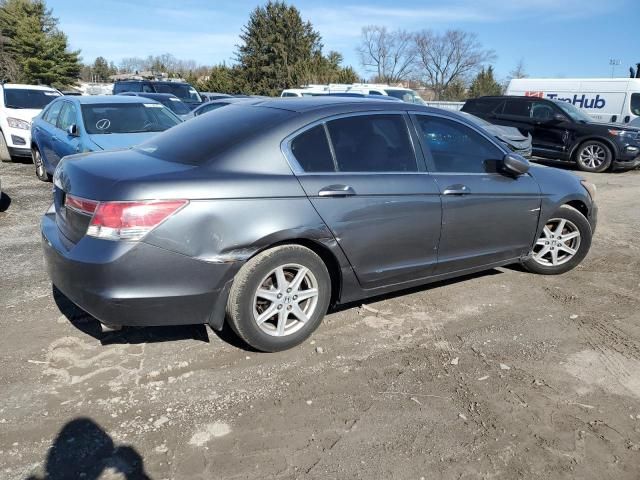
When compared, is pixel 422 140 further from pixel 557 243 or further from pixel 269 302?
pixel 557 243

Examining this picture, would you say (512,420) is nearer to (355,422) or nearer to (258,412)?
(355,422)

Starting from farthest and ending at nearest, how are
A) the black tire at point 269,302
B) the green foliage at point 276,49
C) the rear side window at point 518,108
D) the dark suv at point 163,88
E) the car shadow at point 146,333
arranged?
the green foliage at point 276,49 < the dark suv at point 163,88 < the rear side window at point 518,108 < the car shadow at point 146,333 < the black tire at point 269,302

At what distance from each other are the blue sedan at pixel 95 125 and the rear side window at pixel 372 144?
3.93 meters

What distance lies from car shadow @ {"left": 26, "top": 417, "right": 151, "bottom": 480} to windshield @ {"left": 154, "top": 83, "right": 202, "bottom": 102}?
17.7 m

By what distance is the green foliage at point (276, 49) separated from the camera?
4384 cm

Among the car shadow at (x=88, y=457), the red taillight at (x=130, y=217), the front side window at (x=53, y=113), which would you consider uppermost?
the front side window at (x=53, y=113)

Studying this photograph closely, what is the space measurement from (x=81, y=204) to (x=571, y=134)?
12.7m

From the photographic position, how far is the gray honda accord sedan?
298 centimetres

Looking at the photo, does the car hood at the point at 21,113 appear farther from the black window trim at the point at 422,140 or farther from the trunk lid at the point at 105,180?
the black window trim at the point at 422,140

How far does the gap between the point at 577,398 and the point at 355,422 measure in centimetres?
135

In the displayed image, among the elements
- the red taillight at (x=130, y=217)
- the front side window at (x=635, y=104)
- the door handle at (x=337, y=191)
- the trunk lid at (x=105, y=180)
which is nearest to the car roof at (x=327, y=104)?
the door handle at (x=337, y=191)

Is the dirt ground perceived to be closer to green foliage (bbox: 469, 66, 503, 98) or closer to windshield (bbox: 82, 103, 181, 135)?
windshield (bbox: 82, 103, 181, 135)

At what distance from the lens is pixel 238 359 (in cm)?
343

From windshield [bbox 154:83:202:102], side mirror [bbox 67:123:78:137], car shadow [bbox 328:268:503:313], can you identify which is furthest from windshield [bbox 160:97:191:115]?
car shadow [bbox 328:268:503:313]
